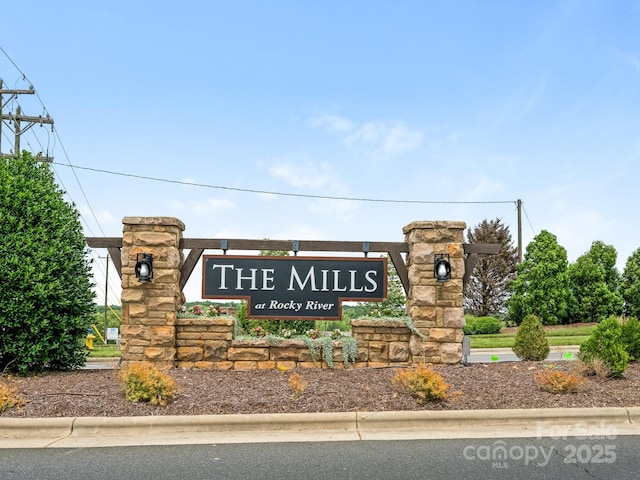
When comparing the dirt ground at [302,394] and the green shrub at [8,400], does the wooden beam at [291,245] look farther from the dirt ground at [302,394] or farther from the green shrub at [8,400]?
the green shrub at [8,400]

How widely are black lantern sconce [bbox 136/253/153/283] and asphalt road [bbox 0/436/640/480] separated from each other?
14.2 feet

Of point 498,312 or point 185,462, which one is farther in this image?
point 498,312

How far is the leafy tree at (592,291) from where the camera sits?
101 ft

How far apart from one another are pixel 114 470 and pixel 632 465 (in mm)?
5380

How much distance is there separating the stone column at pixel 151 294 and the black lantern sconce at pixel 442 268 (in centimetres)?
505

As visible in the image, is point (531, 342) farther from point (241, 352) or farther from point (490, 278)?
point (490, 278)

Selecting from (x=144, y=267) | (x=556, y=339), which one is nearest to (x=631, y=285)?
(x=556, y=339)

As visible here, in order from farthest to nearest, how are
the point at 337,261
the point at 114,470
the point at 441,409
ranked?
the point at 337,261 → the point at 441,409 → the point at 114,470

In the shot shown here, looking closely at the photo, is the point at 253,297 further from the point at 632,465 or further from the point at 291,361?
the point at 632,465

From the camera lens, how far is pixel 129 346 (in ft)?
33.1

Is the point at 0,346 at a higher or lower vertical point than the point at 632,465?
higher

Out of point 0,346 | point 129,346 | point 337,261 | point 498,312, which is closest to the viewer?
point 0,346

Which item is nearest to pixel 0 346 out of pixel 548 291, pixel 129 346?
pixel 129 346

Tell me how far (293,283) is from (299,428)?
14.0 ft
